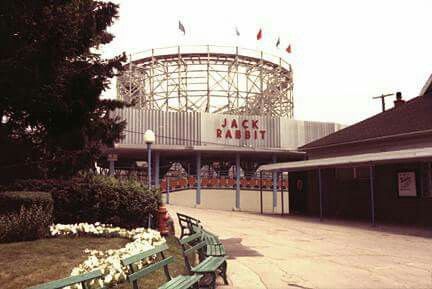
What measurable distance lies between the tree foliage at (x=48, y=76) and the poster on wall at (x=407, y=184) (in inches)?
545

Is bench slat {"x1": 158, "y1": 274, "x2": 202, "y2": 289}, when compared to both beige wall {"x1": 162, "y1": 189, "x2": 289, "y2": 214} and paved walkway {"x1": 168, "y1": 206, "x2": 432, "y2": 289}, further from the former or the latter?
beige wall {"x1": 162, "y1": 189, "x2": 289, "y2": 214}

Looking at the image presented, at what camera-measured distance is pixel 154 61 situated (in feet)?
167

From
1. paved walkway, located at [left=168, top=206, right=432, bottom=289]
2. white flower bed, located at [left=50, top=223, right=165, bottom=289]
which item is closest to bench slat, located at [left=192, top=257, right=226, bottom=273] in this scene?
paved walkway, located at [left=168, top=206, right=432, bottom=289]

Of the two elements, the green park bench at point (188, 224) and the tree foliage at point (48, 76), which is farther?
the green park bench at point (188, 224)

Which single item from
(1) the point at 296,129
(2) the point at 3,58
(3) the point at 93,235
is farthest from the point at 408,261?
(1) the point at 296,129

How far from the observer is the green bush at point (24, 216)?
1155cm

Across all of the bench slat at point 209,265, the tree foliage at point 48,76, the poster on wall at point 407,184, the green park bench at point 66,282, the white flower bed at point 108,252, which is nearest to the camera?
the green park bench at point 66,282

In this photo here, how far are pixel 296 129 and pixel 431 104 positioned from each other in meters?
13.9

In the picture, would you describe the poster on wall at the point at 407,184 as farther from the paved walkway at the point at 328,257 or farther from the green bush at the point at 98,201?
the green bush at the point at 98,201

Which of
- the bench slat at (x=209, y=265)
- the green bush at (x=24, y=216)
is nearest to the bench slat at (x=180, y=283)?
the bench slat at (x=209, y=265)

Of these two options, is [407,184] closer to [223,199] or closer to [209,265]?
[209,265]

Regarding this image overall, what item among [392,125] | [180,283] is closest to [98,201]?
[180,283]

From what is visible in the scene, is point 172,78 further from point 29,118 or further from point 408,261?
point 408,261

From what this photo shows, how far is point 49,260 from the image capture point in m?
9.35
